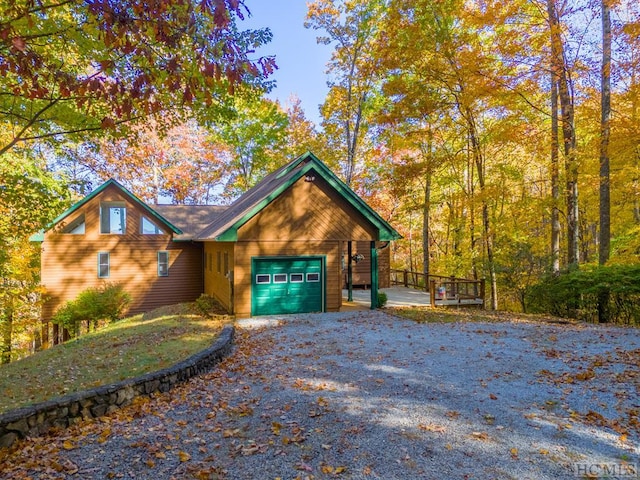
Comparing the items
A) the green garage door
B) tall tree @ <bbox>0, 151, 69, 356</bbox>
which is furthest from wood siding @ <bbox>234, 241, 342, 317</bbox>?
tall tree @ <bbox>0, 151, 69, 356</bbox>

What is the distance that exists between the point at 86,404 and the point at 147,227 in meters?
15.1

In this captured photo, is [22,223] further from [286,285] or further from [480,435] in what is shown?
[480,435]

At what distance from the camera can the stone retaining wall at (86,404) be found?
15.4ft

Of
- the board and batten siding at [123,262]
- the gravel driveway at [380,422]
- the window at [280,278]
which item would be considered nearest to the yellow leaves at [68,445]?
the gravel driveway at [380,422]

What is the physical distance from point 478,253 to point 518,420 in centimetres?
1757

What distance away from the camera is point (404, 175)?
16.4 metres

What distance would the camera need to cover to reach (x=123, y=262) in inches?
736

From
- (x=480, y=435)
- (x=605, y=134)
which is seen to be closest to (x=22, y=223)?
(x=480, y=435)

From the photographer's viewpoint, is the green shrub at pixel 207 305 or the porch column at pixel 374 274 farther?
the porch column at pixel 374 274

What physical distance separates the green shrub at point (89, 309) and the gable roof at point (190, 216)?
4.21m

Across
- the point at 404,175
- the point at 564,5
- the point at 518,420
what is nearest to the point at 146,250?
the point at 404,175

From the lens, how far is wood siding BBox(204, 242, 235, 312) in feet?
45.0

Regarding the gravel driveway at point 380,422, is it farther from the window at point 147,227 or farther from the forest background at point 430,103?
the window at point 147,227

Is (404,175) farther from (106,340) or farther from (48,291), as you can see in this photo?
(48,291)
